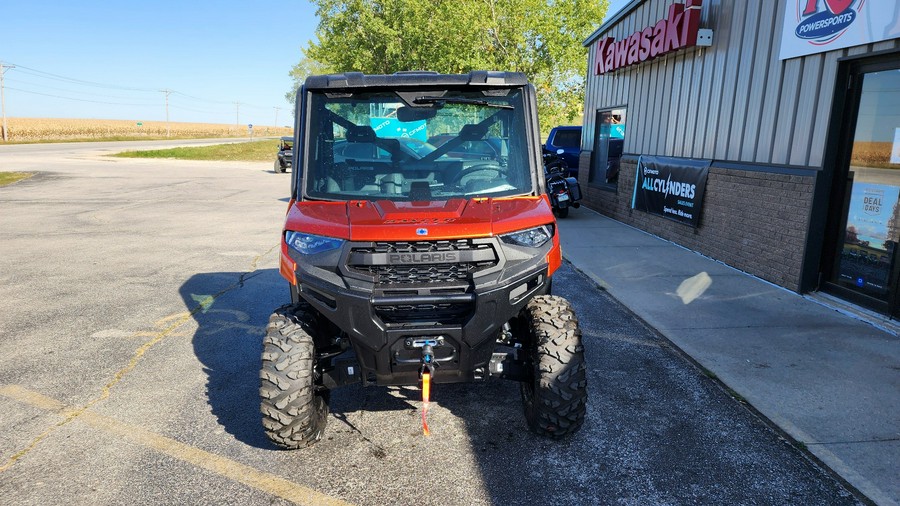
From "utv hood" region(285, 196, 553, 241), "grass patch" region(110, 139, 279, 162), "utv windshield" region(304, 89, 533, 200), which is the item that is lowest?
"grass patch" region(110, 139, 279, 162)

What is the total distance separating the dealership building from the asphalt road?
104 inches

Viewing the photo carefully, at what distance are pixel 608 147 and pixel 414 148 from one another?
11.0 meters

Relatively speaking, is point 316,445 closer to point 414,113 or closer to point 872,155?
point 414,113

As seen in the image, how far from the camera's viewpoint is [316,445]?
3766 mm

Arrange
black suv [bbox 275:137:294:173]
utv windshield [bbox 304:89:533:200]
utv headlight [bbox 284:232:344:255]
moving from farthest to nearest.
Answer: black suv [bbox 275:137:294:173] → utv windshield [bbox 304:89:533:200] → utv headlight [bbox 284:232:344:255]

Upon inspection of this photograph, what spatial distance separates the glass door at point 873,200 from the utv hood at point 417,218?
4.55 m

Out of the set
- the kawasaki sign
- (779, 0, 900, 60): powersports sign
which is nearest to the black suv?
the kawasaki sign

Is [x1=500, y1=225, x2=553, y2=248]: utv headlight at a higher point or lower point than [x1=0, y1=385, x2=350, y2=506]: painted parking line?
higher

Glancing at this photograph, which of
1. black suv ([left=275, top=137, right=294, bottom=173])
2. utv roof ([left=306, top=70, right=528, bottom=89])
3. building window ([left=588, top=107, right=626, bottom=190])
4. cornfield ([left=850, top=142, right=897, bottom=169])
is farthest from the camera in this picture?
black suv ([left=275, top=137, right=294, bottom=173])

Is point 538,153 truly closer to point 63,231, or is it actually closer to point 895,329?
point 895,329

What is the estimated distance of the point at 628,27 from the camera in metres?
12.7

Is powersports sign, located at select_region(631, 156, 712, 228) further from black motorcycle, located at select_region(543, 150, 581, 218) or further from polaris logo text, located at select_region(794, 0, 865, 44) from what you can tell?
polaris logo text, located at select_region(794, 0, 865, 44)

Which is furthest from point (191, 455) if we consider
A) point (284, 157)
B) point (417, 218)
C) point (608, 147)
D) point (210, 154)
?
point (210, 154)

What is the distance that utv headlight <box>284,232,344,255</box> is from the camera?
3355 millimetres
